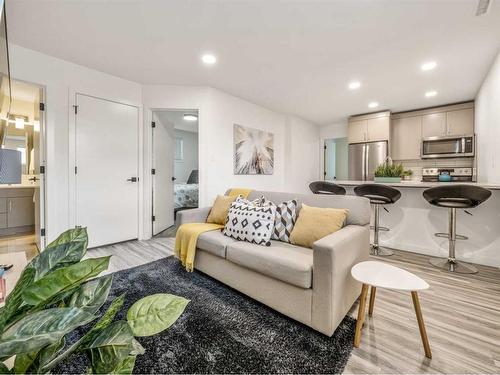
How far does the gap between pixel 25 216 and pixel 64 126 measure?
87.5 inches

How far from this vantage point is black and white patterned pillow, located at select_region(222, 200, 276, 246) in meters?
1.99

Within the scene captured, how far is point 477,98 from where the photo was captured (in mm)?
3863

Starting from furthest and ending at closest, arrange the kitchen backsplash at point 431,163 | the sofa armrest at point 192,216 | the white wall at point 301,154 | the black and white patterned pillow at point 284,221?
the white wall at point 301,154 < the kitchen backsplash at point 431,163 < the sofa armrest at point 192,216 < the black and white patterned pillow at point 284,221

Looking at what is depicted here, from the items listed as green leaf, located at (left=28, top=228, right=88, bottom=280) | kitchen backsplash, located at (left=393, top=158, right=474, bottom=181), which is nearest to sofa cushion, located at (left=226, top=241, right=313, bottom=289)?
green leaf, located at (left=28, top=228, right=88, bottom=280)

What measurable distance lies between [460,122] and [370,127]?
1476mm

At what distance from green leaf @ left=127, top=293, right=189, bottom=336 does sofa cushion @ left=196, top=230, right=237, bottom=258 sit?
1.49m

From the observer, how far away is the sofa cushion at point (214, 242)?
202 centimetres

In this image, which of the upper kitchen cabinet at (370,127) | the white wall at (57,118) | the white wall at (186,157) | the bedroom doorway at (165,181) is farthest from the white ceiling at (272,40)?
the white wall at (186,157)

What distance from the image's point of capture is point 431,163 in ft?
15.6

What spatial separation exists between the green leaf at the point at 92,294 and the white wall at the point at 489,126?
3795 mm

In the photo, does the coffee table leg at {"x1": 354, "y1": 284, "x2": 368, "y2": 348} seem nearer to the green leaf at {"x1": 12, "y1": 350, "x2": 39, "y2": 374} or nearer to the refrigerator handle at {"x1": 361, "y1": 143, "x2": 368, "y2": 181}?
the green leaf at {"x1": 12, "y1": 350, "x2": 39, "y2": 374}

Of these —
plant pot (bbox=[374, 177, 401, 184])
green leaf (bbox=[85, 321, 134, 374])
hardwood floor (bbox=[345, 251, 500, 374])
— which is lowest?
hardwood floor (bbox=[345, 251, 500, 374])

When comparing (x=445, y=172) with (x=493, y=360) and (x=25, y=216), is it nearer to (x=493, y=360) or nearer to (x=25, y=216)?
(x=493, y=360)

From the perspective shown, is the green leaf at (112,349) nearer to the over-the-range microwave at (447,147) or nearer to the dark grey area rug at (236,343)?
the dark grey area rug at (236,343)
